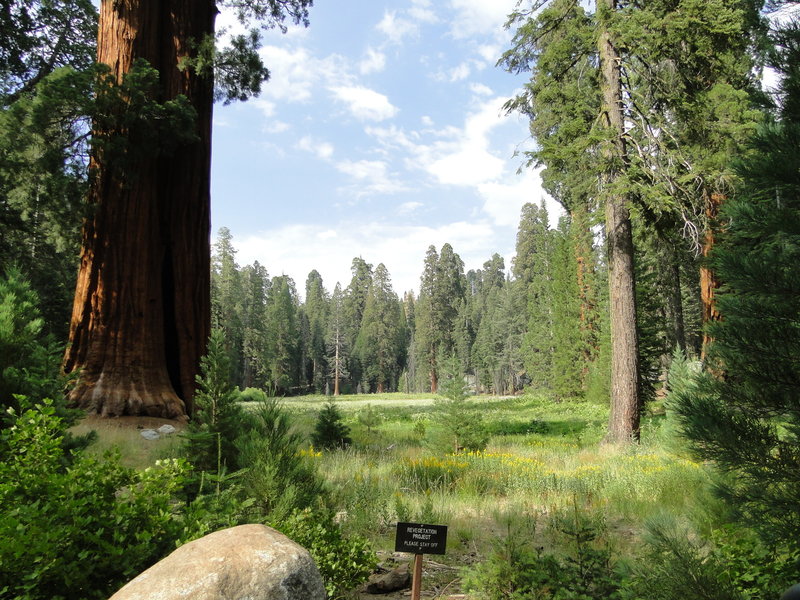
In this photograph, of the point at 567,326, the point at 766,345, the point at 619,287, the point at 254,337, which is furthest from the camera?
the point at 254,337

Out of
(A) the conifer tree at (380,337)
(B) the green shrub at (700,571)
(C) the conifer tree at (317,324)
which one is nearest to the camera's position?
(B) the green shrub at (700,571)

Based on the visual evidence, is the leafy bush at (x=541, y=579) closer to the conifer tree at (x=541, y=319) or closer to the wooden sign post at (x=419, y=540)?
the wooden sign post at (x=419, y=540)

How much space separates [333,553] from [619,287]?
8.59 metres

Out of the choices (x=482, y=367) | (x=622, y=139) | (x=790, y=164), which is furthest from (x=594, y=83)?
(x=482, y=367)

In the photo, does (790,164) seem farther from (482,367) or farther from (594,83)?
(482,367)

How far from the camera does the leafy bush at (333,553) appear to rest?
11.5 feet

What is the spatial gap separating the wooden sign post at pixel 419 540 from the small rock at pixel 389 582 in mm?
741

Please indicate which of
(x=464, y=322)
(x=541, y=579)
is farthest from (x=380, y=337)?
(x=541, y=579)

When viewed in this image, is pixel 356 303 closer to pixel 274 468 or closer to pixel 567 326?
pixel 567 326

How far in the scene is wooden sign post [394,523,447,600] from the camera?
3.31m

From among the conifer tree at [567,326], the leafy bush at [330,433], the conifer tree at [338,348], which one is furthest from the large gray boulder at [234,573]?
the conifer tree at [338,348]

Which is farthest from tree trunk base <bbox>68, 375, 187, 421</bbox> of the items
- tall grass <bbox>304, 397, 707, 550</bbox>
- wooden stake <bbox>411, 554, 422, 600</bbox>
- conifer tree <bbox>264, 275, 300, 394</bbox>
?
conifer tree <bbox>264, 275, 300, 394</bbox>

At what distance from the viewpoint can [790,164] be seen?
99.0 inches

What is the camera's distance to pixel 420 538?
3342 mm
